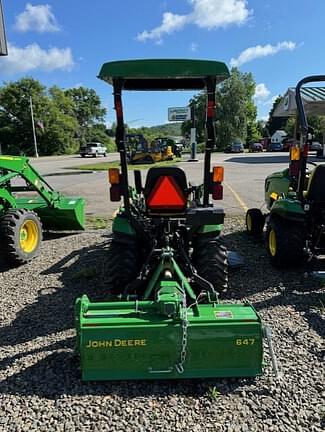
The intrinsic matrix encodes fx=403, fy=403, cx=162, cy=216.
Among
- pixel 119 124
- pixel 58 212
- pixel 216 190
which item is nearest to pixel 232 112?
pixel 58 212

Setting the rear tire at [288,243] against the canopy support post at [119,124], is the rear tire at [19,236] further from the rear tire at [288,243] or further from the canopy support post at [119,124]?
the rear tire at [288,243]

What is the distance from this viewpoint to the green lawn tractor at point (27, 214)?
5461 millimetres

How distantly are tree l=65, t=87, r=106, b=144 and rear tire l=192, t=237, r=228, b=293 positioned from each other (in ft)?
237

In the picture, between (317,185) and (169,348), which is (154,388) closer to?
(169,348)

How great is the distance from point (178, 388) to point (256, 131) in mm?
67246

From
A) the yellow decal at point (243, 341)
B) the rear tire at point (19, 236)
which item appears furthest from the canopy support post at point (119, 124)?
the rear tire at point (19, 236)

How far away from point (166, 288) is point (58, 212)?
4.37 meters

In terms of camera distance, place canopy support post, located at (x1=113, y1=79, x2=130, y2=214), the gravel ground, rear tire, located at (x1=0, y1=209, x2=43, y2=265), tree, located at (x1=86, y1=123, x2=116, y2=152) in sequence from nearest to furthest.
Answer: the gravel ground < canopy support post, located at (x1=113, y1=79, x2=130, y2=214) < rear tire, located at (x1=0, y1=209, x2=43, y2=265) < tree, located at (x1=86, y1=123, x2=116, y2=152)

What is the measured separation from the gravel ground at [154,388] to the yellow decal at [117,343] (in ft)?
1.00

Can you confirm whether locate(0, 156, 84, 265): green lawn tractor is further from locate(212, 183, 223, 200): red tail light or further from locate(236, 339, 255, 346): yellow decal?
locate(236, 339, 255, 346): yellow decal

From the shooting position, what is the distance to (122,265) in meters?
3.95

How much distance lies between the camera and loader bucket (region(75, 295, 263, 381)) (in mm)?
2785

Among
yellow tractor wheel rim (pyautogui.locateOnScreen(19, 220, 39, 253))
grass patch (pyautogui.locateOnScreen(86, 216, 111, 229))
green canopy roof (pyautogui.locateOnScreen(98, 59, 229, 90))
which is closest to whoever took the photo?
green canopy roof (pyautogui.locateOnScreen(98, 59, 229, 90))

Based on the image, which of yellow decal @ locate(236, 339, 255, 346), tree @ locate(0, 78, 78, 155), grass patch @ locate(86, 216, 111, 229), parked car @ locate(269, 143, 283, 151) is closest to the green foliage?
tree @ locate(0, 78, 78, 155)
